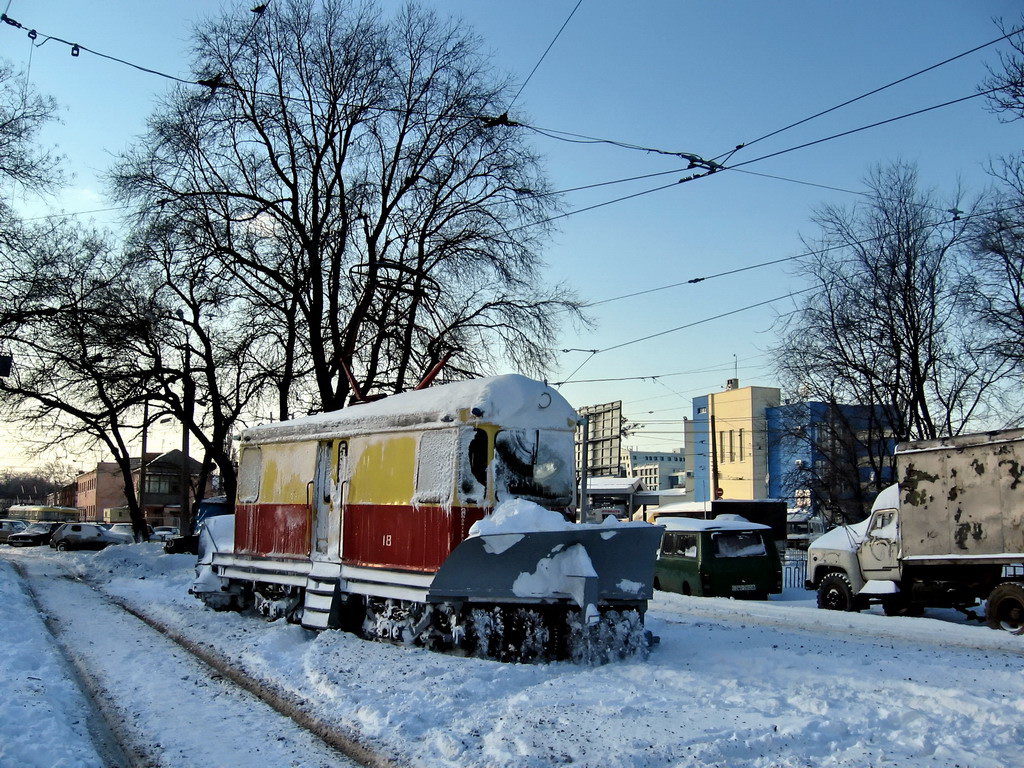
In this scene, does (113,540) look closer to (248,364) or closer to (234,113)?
(248,364)

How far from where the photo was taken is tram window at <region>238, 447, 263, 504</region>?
14766 millimetres

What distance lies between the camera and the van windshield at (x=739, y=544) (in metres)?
20.3

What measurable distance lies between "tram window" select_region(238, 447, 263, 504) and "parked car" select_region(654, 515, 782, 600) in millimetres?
9787

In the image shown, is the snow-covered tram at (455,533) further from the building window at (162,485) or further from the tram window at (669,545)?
the building window at (162,485)

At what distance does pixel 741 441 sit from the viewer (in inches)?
2781

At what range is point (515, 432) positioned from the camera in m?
10.7

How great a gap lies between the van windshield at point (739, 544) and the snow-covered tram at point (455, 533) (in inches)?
405

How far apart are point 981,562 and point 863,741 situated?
33.2 ft

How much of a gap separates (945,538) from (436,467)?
32.9ft

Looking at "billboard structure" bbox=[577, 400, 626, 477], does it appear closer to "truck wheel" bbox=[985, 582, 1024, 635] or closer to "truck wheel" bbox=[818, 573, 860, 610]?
"truck wheel" bbox=[818, 573, 860, 610]

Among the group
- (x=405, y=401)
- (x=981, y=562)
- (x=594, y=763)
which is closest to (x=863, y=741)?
(x=594, y=763)

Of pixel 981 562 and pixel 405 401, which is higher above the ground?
pixel 405 401

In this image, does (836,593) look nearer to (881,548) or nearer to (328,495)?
(881,548)

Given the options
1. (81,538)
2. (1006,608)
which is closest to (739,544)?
(1006,608)
